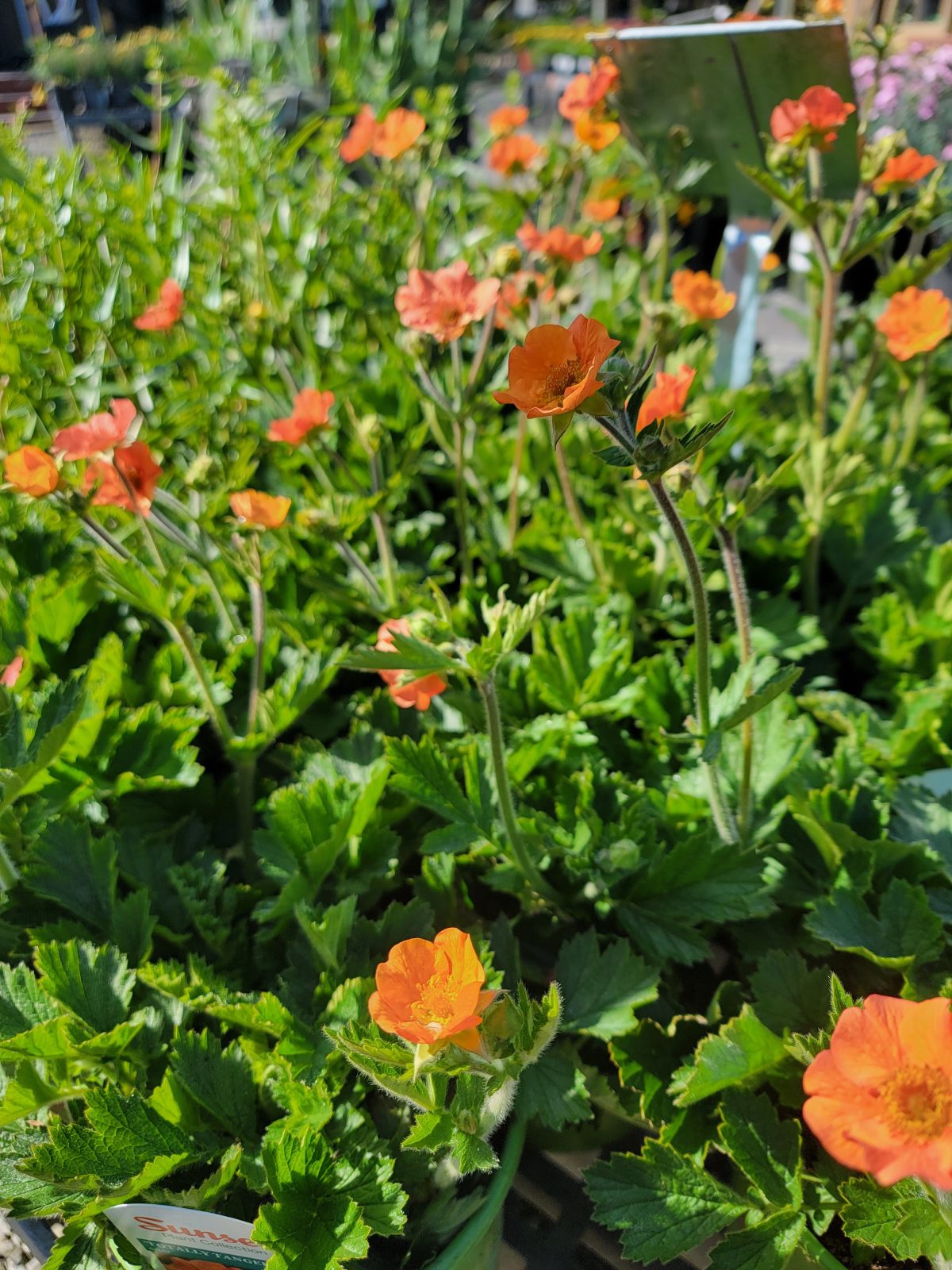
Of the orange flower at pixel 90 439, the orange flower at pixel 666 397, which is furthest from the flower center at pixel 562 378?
the orange flower at pixel 90 439

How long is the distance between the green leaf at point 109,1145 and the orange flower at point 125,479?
1.71ft

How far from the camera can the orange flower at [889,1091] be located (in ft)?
1.58

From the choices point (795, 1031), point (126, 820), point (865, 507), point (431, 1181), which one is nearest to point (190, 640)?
point (126, 820)

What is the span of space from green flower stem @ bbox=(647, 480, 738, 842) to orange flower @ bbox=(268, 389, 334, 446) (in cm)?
47

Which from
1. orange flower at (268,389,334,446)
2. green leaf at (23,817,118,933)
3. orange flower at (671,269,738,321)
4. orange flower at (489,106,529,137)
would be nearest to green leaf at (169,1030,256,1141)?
green leaf at (23,817,118,933)

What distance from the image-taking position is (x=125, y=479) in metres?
0.91

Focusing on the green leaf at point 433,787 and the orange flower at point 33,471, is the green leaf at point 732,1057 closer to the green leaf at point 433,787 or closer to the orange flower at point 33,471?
the green leaf at point 433,787

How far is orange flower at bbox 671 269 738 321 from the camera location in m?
1.19

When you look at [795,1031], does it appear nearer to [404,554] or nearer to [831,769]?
[831,769]

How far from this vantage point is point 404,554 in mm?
1356

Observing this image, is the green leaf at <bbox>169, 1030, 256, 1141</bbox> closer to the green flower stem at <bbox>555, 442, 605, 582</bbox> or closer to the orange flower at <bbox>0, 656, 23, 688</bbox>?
the orange flower at <bbox>0, 656, 23, 688</bbox>

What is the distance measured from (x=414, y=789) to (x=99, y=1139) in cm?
37

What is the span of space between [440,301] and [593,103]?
0.52m

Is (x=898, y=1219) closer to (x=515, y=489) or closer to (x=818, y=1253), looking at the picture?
(x=818, y=1253)
